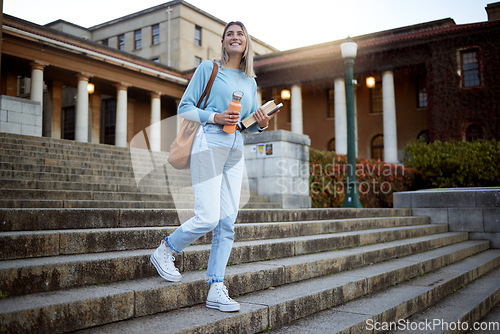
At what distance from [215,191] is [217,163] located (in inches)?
8.6

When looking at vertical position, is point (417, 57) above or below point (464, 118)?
above

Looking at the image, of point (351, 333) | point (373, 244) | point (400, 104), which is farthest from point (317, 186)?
point (400, 104)

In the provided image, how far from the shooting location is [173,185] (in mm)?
10172

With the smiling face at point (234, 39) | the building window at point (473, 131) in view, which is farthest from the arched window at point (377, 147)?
the smiling face at point (234, 39)

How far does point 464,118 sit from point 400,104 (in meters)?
6.63

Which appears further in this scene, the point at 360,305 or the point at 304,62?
the point at 304,62

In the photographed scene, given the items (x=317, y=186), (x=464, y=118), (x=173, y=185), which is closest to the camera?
(x=173, y=185)

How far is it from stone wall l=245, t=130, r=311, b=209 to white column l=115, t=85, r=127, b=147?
57.5 ft

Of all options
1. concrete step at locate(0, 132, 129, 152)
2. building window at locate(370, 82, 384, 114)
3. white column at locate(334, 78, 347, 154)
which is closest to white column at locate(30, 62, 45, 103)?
concrete step at locate(0, 132, 129, 152)

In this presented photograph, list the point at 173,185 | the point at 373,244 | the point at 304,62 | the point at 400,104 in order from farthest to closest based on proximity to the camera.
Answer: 1. the point at 400,104
2. the point at 304,62
3. the point at 173,185
4. the point at 373,244

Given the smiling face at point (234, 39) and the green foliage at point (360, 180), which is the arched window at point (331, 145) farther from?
the smiling face at point (234, 39)

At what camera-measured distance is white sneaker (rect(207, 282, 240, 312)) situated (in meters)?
3.30

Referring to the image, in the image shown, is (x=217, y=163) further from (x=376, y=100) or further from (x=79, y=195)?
(x=376, y=100)

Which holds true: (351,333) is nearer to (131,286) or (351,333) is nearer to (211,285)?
(211,285)
